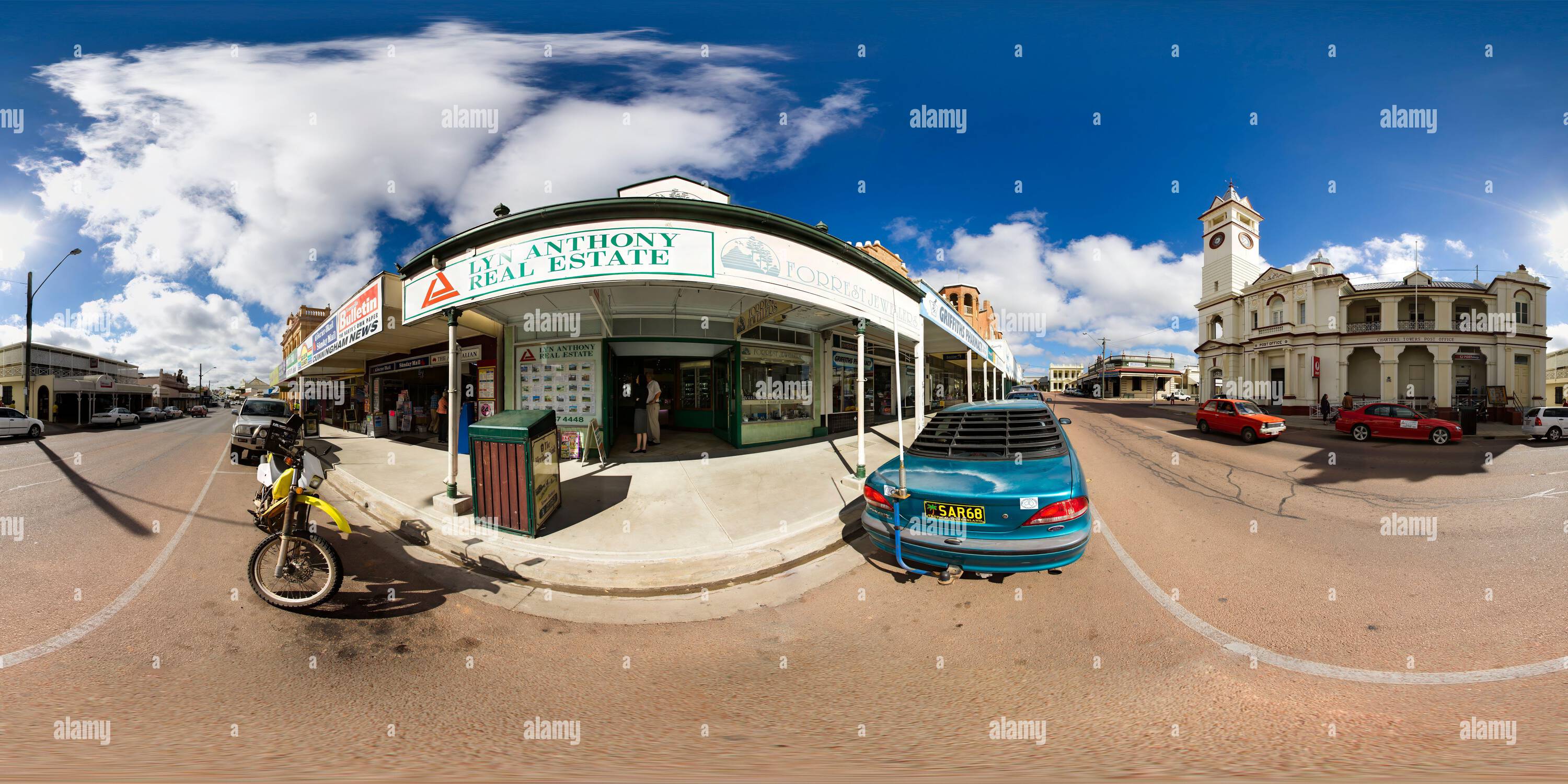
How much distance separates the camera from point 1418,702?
8.77ft

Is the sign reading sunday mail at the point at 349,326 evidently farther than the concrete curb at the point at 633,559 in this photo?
Yes

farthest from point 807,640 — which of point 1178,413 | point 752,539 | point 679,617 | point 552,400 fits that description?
point 1178,413

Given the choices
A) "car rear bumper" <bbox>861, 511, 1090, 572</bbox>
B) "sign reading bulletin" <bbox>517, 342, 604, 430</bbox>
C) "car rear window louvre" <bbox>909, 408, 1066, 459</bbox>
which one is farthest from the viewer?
"sign reading bulletin" <bbox>517, 342, 604, 430</bbox>

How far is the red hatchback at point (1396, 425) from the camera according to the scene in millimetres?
13367

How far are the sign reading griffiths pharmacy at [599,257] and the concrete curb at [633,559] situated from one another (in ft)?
10.8

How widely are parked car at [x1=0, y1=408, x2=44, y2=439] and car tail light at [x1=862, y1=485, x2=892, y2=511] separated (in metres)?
31.1

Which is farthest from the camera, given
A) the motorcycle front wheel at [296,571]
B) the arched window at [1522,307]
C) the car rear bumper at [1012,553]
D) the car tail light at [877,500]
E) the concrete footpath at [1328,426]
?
the arched window at [1522,307]

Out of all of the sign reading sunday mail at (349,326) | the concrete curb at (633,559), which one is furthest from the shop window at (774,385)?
the sign reading sunday mail at (349,326)

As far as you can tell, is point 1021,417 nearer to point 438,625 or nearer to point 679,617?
point 679,617

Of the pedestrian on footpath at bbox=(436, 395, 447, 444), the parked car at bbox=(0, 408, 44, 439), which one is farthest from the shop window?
the parked car at bbox=(0, 408, 44, 439)

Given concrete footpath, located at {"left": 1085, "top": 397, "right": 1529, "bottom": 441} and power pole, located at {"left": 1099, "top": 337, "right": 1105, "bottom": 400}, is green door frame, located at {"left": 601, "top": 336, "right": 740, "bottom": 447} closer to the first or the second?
concrete footpath, located at {"left": 1085, "top": 397, "right": 1529, "bottom": 441}

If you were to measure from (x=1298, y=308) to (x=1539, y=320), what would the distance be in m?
11.2

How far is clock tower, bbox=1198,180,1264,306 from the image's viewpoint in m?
34.2

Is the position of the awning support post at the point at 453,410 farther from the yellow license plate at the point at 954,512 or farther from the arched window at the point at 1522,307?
the arched window at the point at 1522,307
